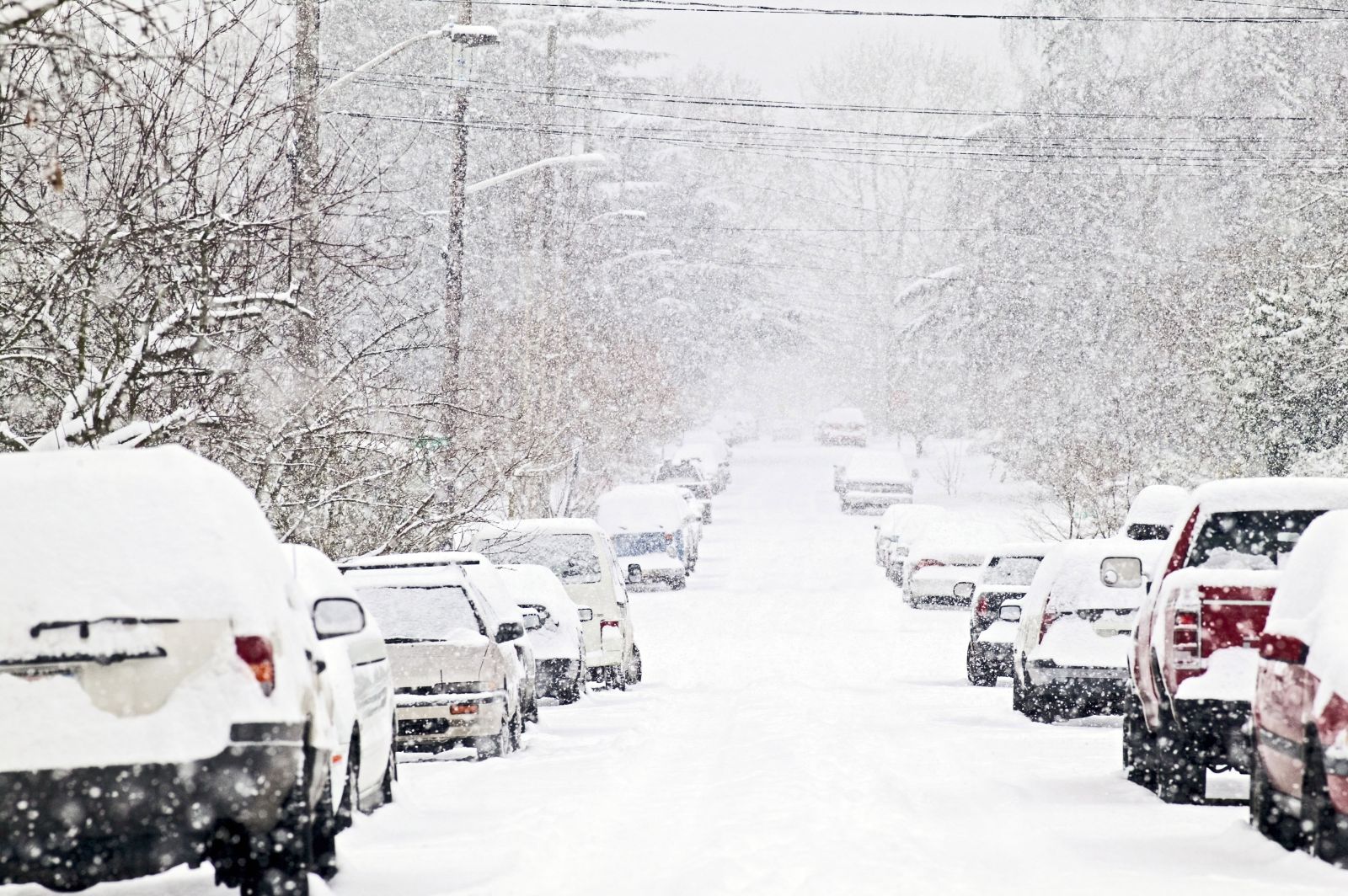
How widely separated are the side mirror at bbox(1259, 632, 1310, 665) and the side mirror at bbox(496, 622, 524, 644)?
643 centimetres

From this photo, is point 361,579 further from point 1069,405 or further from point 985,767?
point 1069,405

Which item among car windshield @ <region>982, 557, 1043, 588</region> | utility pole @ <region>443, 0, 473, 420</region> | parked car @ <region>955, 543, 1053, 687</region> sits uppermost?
utility pole @ <region>443, 0, 473, 420</region>

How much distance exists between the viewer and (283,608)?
24.7 ft

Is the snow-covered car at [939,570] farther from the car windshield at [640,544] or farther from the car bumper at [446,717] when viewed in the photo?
the car bumper at [446,717]

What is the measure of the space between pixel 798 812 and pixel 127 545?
4695 millimetres

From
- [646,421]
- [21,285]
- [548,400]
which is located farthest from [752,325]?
[21,285]

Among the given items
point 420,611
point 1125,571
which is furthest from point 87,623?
point 1125,571

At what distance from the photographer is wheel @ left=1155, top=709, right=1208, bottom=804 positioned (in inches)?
466

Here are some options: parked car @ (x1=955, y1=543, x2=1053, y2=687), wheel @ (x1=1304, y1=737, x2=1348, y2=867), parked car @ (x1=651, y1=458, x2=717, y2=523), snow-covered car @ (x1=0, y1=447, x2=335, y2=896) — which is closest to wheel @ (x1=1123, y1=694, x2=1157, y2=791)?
wheel @ (x1=1304, y1=737, x2=1348, y2=867)

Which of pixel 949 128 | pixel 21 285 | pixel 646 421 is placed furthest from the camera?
pixel 949 128

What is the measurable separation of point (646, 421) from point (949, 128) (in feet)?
182

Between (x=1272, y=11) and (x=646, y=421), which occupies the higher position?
(x=1272, y=11)

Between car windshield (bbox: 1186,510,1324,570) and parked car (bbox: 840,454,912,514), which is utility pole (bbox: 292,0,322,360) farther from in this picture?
parked car (bbox: 840,454,912,514)

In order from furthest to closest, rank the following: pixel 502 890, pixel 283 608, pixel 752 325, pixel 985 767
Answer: pixel 752 325 → pixel 985 767 → pixel 502 890 → pixel 283 608
